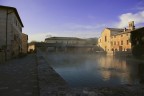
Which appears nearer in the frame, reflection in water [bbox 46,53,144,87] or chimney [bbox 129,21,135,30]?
reflection in water [bbox 46,53,144,87]

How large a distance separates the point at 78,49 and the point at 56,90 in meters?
63.1

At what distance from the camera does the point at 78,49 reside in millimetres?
68750

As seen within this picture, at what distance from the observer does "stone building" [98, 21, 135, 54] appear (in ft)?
157

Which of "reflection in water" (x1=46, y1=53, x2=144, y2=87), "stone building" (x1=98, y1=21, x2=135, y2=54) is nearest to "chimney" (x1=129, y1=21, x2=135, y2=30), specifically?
"stone building" (x1=98, y1=21, x2=135, y2=54)

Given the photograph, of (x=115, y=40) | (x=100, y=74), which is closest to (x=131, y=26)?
(x=115, y=40)

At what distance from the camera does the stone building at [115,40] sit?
47.8 m

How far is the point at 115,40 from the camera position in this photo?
54750 mm

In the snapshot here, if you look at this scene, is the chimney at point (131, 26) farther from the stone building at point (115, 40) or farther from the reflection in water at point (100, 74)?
the reflection in water at point (100, 74)

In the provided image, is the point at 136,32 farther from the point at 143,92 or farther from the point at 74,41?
the point at 74,41

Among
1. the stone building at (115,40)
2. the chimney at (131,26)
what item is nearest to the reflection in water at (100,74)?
the stone building at (115,40)

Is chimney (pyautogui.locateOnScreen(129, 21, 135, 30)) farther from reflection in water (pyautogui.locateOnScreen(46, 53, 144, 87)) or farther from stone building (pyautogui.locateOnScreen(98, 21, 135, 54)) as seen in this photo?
reflection in water (pyautogui.locateOnScreen(46, 53, 144, 87))

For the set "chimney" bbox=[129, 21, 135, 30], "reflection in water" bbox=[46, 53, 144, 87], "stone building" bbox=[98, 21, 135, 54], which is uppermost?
"chimney" bbox=[129, 21, 135, 30]

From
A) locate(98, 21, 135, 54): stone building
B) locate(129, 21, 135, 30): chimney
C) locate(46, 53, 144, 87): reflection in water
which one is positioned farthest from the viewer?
locate(129, 21, 135, 30): chimney

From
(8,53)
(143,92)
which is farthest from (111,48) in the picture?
(143,92)
